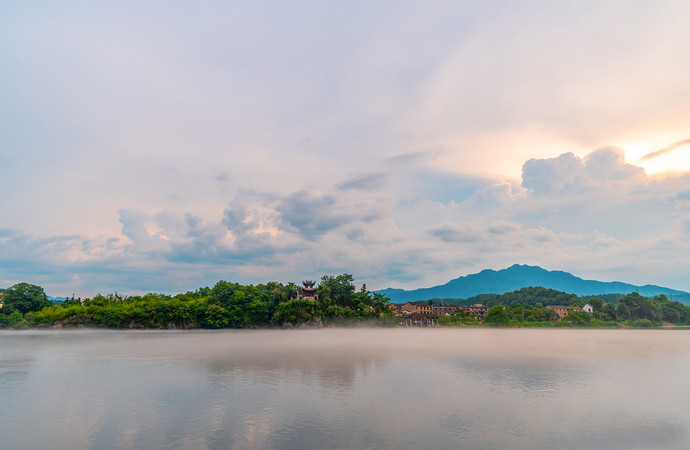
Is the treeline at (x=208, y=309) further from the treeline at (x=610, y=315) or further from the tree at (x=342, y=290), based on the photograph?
the treeline at (x=610, y=315)

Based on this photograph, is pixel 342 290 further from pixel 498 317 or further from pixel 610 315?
pixel 610 315

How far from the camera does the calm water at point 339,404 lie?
11922 mm

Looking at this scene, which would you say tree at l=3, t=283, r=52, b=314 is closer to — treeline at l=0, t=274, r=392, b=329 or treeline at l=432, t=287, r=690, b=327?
treeline at l=0, t=274, r=392, b=329

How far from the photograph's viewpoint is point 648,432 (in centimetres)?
1278

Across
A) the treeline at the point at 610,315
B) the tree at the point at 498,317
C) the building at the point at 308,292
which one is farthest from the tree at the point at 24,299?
the tree at the point at 498,317

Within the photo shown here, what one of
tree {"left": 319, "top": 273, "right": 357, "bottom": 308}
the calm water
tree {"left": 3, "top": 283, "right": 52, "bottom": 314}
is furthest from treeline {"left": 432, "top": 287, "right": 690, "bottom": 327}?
tree {"left": 3, "top": 283, "right": 52, "bottom": 314}

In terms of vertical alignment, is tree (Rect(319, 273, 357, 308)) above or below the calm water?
above

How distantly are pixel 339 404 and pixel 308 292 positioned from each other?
7079 cm

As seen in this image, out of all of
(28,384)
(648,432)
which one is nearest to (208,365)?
(28,384)

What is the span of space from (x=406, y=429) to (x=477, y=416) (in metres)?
3.11

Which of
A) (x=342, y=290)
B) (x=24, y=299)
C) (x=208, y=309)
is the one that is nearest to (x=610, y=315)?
(x=342, y=290)

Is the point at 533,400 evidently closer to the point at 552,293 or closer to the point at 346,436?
the point at 346,436

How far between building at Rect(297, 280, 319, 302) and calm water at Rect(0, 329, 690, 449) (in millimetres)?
Answer: 56177

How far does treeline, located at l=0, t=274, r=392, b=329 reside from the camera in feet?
236
